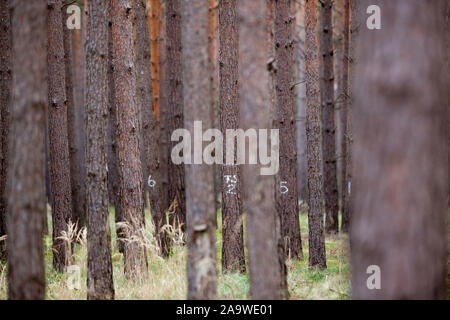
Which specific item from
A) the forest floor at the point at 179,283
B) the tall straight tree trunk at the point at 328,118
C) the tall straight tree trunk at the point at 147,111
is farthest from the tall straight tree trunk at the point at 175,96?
the tall straight tree trunk at the point at 328,118

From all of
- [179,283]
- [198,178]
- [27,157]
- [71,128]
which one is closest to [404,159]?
[198,178]

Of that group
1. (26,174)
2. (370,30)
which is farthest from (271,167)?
(26,174)

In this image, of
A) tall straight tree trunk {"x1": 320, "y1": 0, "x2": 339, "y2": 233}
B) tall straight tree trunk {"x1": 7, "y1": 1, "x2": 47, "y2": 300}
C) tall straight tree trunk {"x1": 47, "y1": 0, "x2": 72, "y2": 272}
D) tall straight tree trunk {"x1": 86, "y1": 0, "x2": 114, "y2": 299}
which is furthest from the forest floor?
tall straight tree trunk {"x1": 320, "y1": 0, "x2": 339, "y2": 233}

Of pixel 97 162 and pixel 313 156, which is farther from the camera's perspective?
pixel 313 156

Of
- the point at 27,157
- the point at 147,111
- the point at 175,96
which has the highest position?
the point at 175,96

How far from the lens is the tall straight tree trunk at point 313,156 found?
31.6 ft

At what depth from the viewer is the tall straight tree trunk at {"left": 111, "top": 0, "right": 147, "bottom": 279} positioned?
8.46 metres

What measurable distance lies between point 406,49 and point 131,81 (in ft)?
17.8

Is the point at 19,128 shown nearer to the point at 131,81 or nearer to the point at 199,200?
the point at 199,200

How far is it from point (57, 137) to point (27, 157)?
14.4 feet

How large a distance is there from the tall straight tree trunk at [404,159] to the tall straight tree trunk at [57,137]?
7020 millimetres

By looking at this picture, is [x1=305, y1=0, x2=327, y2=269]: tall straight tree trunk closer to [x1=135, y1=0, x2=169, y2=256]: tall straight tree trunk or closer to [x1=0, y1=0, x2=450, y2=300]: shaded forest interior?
[x1=0, y1=0, x2=450, y2=300]: shaded forest interior

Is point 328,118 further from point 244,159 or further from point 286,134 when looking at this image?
point 244,159

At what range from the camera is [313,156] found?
31.7ft
